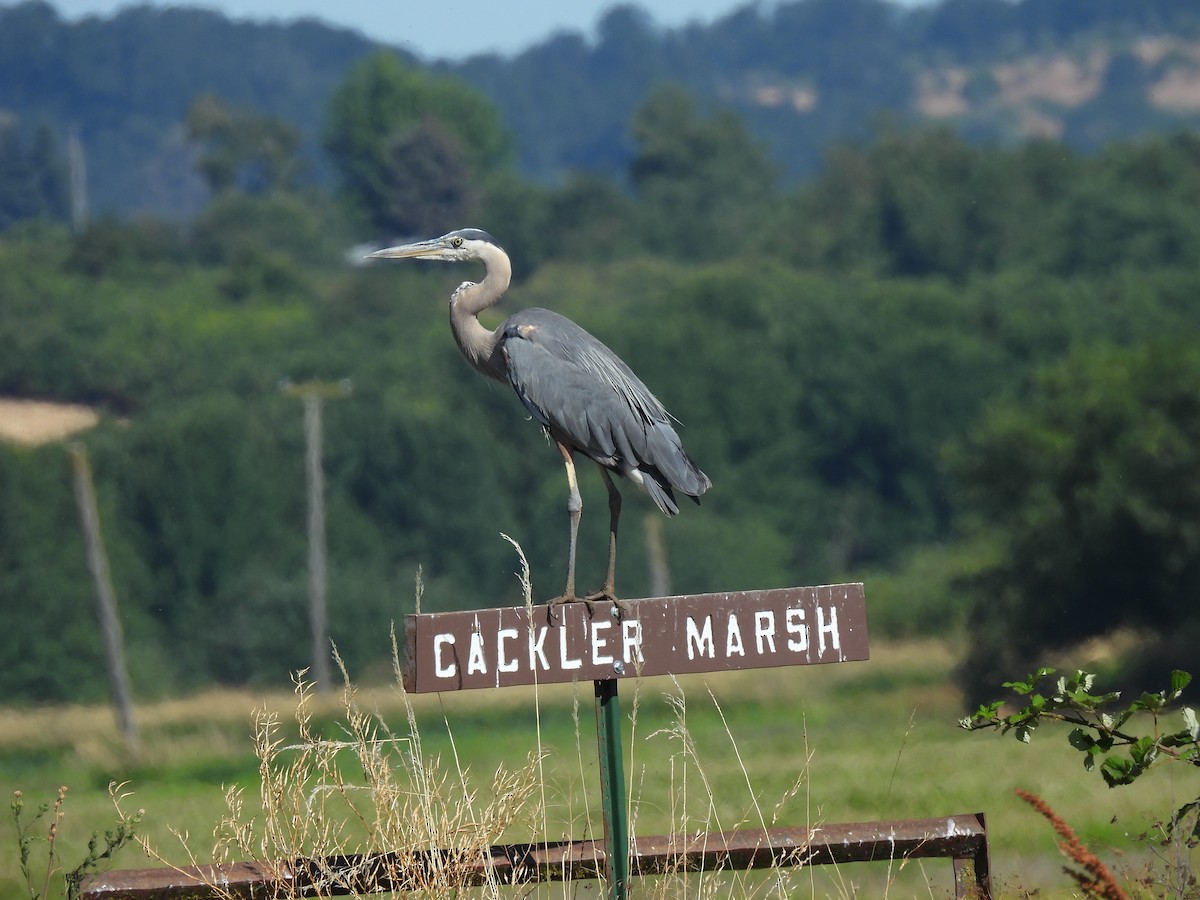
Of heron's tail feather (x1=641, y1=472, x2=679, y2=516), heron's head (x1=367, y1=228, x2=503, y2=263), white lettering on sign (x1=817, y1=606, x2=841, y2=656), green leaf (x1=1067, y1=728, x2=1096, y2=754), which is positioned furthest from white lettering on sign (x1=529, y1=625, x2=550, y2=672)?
heron's head (x1=367, y1=228, x2=503, y2=263)

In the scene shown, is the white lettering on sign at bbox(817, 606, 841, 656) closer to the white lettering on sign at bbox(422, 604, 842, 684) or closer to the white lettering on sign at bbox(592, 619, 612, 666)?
the white lettering on sign at bbox(422, 604, 842, 684)

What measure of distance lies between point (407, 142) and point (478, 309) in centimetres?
6775

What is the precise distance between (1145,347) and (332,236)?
46.2 metres

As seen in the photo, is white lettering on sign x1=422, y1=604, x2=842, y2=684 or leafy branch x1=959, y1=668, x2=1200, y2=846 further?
white lettering on sign x1=422, y1=604, x2=842, y2=684

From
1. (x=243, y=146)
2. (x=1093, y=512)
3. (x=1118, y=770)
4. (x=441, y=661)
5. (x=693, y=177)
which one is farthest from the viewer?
(x=243, y=146)

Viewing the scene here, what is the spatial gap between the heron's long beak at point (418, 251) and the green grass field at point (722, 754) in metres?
4.28

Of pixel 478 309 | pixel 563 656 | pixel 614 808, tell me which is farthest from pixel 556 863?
pixel 478 309

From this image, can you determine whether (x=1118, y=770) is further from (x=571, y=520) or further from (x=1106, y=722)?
(x=571, y=520)

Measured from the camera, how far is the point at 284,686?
2350 centimetres

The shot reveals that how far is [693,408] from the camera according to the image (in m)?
38.9

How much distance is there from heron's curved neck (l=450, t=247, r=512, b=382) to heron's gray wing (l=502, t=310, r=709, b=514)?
0.26 meters

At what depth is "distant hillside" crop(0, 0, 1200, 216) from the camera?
111 m

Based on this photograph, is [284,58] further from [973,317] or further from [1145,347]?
[1145,347]

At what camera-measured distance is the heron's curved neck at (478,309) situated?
5992 millimetres
